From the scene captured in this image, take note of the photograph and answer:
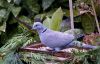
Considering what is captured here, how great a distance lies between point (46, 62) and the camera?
0.89 meters

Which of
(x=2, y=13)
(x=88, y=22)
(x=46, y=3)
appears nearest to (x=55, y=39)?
(x=88, y=22)

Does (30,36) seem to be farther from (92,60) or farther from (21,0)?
(21,0)

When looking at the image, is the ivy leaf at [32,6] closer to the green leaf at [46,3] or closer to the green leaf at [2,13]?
the green leaf at [46,3]

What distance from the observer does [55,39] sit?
1006mm

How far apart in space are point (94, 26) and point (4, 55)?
1.33 metres

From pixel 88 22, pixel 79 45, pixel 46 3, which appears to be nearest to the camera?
pixel 79 45

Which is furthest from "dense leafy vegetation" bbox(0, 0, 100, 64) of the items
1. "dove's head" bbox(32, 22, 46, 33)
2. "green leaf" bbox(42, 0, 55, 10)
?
"dove's head" bbox(32, 22, 46, 33)

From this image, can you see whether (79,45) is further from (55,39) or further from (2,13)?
(2,13)

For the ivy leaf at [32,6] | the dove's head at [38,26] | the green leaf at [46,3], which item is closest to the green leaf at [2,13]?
the ivy leaf at [32,6]

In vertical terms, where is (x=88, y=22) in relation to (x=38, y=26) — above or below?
below

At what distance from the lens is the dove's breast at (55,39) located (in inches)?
38.8

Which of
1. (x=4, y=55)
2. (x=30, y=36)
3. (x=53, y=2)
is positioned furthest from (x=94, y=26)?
(x=4, y=55)

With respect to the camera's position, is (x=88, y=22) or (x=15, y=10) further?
(x=15, y=10)

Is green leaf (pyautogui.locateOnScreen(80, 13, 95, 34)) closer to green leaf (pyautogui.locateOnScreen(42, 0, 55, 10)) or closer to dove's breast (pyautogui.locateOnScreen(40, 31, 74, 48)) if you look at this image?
green leaf (pyautogui.locateOnScreen(42, 0, 55, 10))
